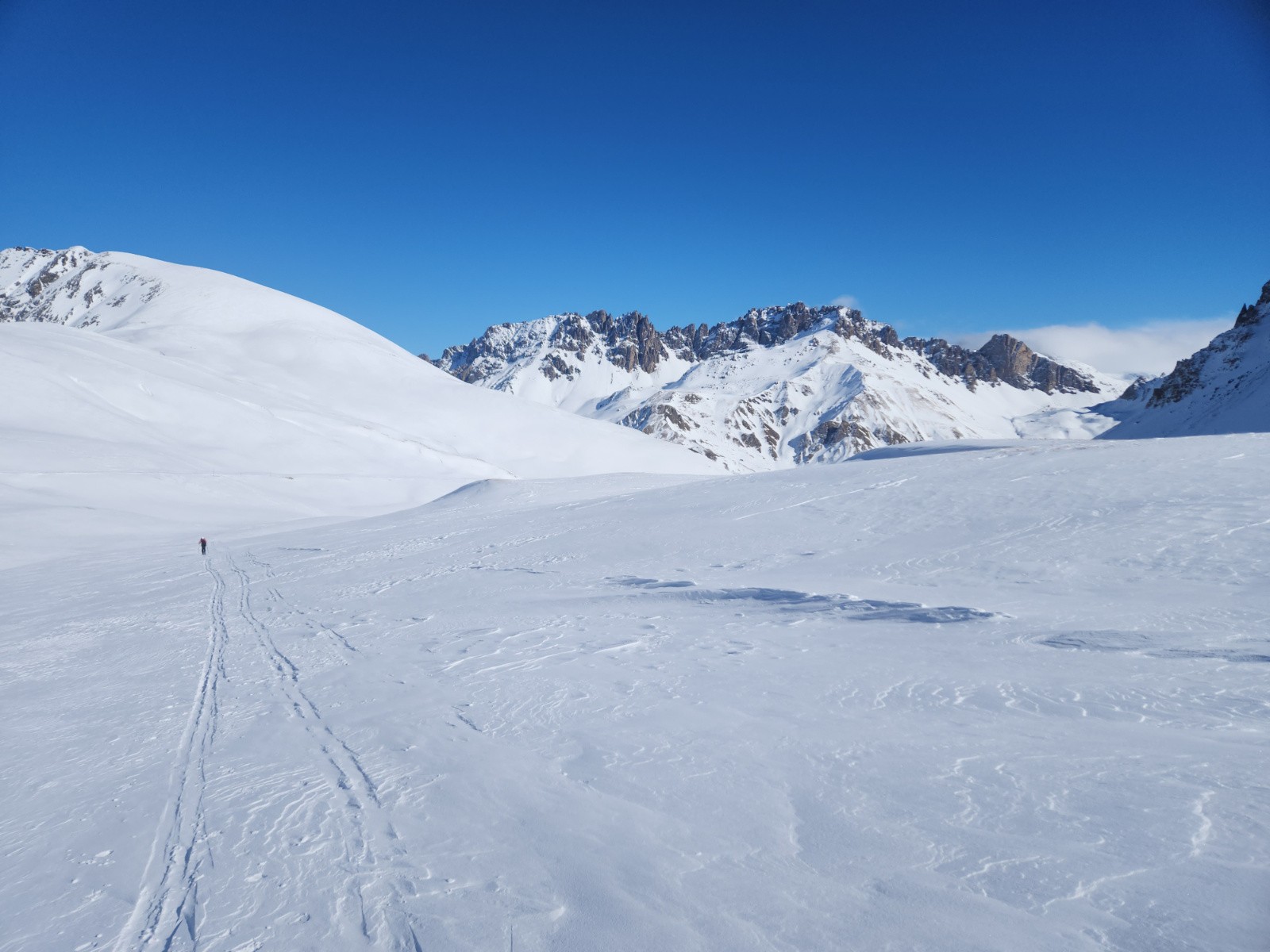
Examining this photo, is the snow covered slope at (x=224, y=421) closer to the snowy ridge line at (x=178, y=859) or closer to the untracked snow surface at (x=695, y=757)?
the untracked snow surface at (x=695, y=757)

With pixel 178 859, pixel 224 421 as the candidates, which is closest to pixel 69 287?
pixel 224 421

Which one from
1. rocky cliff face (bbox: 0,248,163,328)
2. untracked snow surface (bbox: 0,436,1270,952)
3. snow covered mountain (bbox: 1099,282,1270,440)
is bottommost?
untracked snow surface (bbox: 0,436,1270,952)

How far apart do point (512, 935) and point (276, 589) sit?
1410 centimetres

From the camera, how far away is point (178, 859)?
4.70 m

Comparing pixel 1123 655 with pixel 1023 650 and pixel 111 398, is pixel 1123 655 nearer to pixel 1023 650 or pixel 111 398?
pixel 1023 650

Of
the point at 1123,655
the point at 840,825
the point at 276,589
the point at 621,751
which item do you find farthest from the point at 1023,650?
the point at 276,589

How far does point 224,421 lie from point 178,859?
55.2 meters

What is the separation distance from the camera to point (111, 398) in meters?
47.5

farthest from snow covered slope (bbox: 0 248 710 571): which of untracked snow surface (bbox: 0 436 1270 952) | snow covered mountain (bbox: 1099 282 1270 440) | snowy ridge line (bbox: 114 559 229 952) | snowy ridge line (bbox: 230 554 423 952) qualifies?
snow covered mountain (bbox: 1099 282 1270 440)

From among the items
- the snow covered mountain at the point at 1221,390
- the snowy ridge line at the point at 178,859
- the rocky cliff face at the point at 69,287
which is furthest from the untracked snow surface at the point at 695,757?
the rocky cliff face at the point at 69,287

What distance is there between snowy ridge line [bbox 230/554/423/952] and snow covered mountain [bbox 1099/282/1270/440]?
103613 mm

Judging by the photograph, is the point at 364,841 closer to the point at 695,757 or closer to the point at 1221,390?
the point at 695,757

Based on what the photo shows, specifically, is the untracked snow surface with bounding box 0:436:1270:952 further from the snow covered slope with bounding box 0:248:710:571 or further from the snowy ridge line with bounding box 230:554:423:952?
the snow covered slope with bounding box 0:248:710:571

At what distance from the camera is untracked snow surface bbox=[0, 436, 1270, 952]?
12.9 feet
